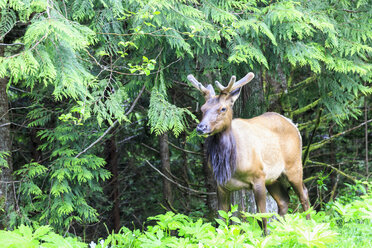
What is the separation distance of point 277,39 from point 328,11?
88cm

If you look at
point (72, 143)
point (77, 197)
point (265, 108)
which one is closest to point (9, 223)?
point (77, 197)

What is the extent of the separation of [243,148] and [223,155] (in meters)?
0.29

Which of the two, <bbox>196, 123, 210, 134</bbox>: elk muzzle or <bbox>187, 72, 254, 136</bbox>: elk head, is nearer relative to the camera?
<bbox>196, 123, 210, 134</bbox>: elk muzzle

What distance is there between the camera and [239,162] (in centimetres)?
426

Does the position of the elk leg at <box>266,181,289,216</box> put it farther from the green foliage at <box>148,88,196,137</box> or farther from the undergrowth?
the green foliage at <box>148,88,196,137</box>

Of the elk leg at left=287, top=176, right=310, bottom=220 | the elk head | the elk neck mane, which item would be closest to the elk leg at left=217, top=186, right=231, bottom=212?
the elk neck mane

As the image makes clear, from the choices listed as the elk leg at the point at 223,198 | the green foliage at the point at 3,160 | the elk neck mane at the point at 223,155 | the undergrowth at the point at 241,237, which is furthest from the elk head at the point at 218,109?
the green foliage at the point at 3,160

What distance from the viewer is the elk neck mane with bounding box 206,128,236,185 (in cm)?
420

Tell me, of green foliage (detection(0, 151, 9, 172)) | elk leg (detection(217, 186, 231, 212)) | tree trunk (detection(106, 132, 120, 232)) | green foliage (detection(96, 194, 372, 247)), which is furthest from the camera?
tree trunk (detection(106, 132, 120, 232))

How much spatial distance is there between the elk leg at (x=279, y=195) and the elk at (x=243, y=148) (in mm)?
226

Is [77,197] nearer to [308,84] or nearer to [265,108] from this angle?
[265,108]

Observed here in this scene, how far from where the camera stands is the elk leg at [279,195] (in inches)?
202

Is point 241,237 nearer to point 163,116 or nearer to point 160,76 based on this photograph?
point 163,116

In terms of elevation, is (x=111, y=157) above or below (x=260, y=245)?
below
